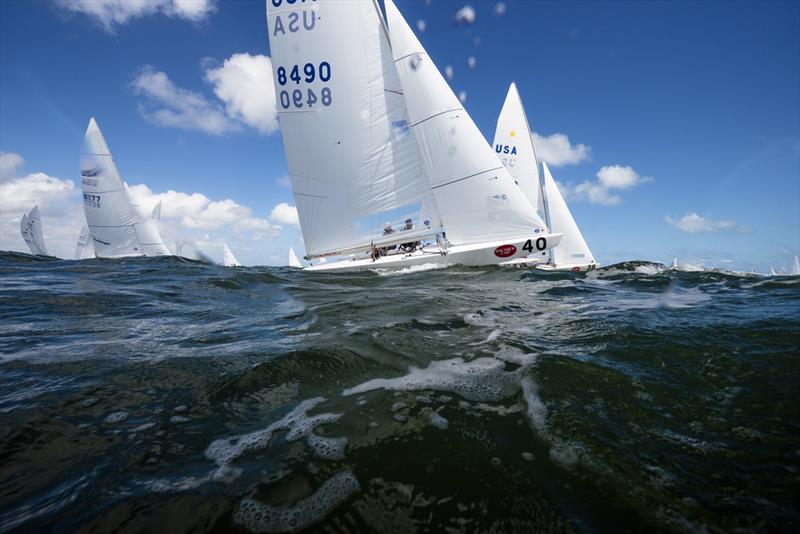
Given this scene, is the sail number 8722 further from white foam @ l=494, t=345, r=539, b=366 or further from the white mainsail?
the white mainsail

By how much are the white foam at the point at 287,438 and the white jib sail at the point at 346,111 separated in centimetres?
1052

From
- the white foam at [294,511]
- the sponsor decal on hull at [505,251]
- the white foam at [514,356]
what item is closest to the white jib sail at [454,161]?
the sponsor decal on hull at [505,251]

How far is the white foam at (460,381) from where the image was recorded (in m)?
2.63

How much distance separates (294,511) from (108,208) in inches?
1159

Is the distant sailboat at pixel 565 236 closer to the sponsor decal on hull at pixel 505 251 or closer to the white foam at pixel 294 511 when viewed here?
the sponsor decal on hull at pixel 505 251

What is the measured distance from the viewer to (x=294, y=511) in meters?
1.54

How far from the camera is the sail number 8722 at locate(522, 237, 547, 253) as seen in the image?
10.5 meters

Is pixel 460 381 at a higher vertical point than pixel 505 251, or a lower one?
lower

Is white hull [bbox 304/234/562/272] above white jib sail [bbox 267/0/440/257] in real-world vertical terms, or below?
below

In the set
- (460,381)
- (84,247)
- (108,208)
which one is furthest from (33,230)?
(460,381)

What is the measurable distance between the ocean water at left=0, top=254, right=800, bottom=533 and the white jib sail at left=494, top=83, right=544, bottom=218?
1586 cm

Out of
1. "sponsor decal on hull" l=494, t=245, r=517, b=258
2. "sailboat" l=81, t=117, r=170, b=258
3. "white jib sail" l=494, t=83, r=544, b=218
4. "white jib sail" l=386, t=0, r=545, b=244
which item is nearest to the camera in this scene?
"sponsor decal on hull" l=494, t=245, r=517, b=258

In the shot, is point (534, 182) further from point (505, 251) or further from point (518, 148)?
point (505, 251)

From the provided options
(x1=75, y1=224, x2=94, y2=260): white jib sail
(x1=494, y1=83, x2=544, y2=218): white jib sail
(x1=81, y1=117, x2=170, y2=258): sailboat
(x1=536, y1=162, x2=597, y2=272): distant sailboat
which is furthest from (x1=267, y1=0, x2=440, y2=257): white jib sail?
(x1=75, y1=224, x2=94, y2=260): white jib sail
